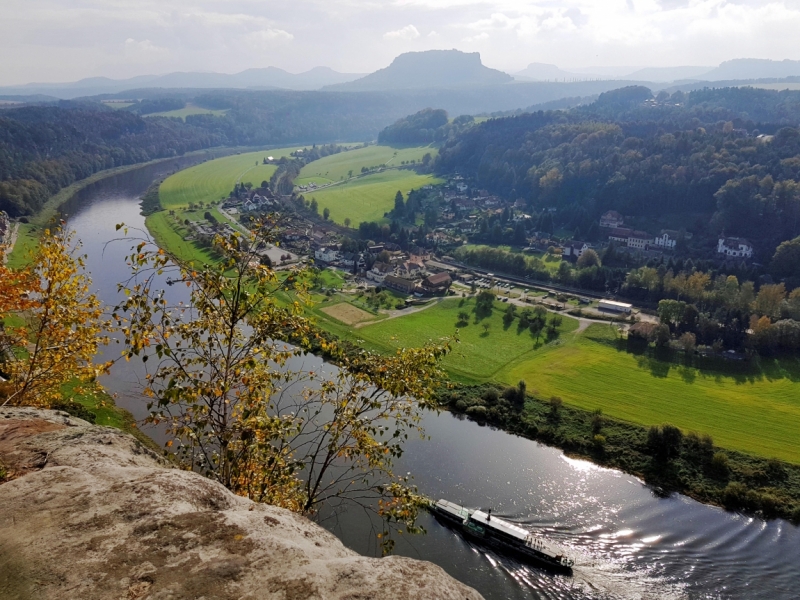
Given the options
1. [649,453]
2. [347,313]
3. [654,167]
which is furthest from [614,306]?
[654,167]

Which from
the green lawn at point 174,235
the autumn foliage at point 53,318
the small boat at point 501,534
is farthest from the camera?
the green lawn at point 174,235

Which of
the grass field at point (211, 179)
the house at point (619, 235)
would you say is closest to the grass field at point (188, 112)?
the grass field at point (211, 179)

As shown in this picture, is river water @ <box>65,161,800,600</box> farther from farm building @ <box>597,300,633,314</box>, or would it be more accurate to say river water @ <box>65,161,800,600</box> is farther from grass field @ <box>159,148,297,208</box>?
grass field @ <box>159,148,297,208</box>

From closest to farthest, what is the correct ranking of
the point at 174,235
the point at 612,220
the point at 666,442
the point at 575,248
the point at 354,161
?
the point at 666,442, the point at 575,248, the point at 174,235, the point at 612,220, the point at 354,161

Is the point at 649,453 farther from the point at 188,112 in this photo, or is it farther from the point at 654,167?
the point at 188,112

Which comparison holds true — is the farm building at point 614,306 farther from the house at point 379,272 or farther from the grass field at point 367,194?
the grass field at point 367,194

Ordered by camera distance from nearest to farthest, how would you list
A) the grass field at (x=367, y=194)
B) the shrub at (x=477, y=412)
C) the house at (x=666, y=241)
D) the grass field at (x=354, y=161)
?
the shrub at (x=477, y=412)
the house at (x=666, y=241)
the grass field at (x=367, y=194)
the grass field at (x=354, y=161)

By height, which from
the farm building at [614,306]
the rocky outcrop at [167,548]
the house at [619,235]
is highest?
the rocky outcrop at [167,548]
